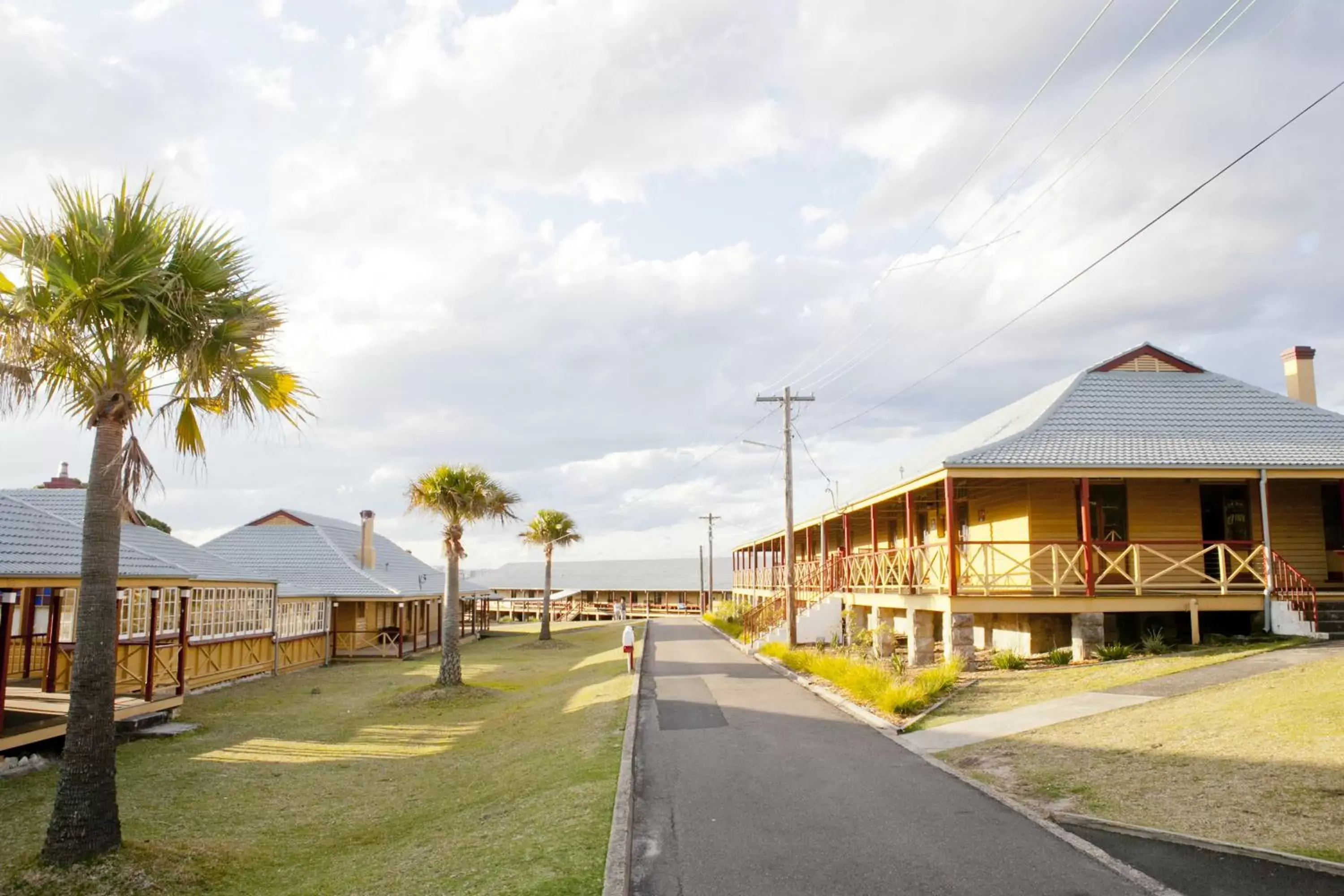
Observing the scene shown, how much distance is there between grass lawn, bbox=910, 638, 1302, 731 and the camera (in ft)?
47.8

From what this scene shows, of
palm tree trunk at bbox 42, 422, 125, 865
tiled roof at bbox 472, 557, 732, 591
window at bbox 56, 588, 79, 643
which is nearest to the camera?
palm tree trunk at bbox 42, 422, 125, 865

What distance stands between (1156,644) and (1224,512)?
17.3ft

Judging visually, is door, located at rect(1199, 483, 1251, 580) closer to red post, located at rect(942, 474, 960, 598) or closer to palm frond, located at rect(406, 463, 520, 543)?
red post, located at rect(942, 474, 960, 598)

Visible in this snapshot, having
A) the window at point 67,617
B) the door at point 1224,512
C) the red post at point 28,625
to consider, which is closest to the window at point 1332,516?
the door at point 1224,512

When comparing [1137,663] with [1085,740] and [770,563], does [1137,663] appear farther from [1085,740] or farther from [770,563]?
[770,563]

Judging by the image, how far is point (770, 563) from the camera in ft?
160

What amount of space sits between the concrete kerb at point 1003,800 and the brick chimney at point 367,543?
24.9 m

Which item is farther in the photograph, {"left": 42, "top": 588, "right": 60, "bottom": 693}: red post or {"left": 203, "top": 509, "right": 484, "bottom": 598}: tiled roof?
{"left": 203, "top": 509, "right": 484, "bottom": 598}: tiled roof

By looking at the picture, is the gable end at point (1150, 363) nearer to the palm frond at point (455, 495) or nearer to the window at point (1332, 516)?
the window at point (1332, 516)

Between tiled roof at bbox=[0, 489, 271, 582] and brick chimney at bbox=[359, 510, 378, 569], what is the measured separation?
1159cm

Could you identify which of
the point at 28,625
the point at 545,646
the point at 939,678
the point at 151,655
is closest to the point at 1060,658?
the point at 939,678

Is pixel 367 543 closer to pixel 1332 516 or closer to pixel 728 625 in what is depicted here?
pixel 728 625

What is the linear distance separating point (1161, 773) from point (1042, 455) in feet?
31.8

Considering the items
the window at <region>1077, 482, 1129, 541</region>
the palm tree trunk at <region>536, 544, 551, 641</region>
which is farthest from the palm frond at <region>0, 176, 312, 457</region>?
the palm tree trunk at <region>536, 544, 551, 641</region>
